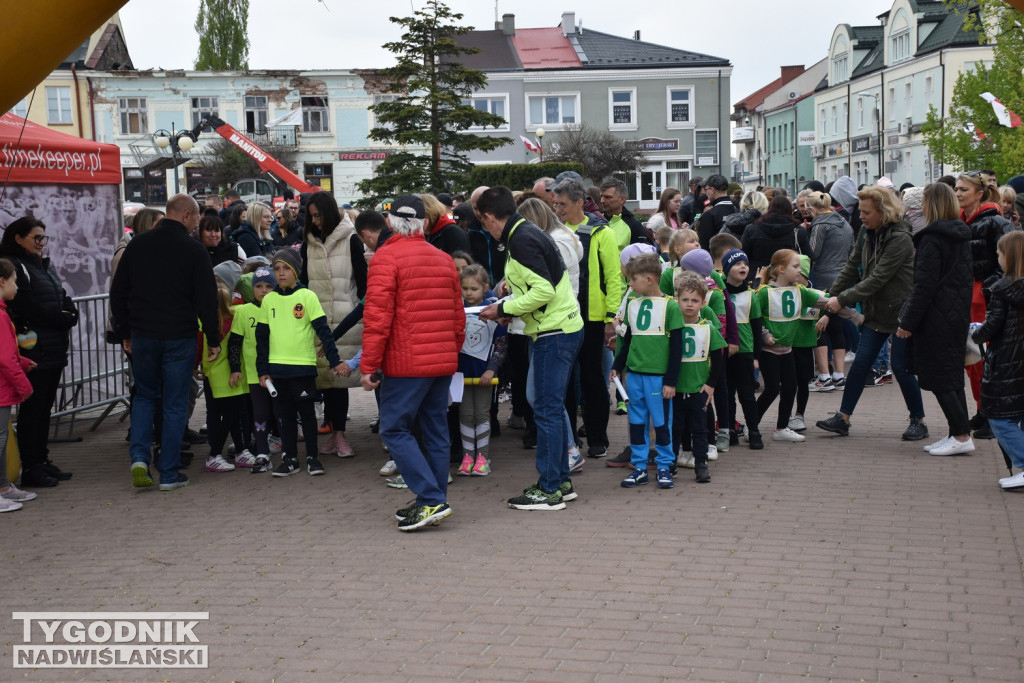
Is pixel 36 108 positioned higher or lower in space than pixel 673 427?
higher

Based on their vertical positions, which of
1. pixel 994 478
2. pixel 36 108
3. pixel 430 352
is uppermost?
pixel 36 108

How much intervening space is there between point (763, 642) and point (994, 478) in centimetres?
399

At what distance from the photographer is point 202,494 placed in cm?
815

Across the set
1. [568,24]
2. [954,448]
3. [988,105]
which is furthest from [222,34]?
[954,448]

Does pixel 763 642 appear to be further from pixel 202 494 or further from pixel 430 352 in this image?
pixel 202 494

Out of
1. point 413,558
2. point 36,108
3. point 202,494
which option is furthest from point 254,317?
point 36,108

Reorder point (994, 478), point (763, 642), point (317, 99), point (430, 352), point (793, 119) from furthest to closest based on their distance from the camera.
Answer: point (793, 119) < point (317, 99) < point (994, 478) < point (430, 352) < point (763, 642)

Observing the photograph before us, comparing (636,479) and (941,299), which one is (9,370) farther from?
(941,299)

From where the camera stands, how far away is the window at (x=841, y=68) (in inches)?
2923

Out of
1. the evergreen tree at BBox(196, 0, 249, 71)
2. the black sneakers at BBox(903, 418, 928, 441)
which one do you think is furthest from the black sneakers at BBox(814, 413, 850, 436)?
the evergreen tree at BBox(196, 0, 249, 71)

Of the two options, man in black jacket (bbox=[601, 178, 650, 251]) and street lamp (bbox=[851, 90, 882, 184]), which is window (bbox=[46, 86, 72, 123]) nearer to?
street lamp (bbox=[851, 90, 882, 184])

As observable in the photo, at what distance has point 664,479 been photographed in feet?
26.1

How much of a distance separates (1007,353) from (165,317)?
589 centimetres

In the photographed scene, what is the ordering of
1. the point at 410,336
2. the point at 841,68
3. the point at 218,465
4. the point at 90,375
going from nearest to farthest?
the point at 410,336 → the point at 218,465 → the point at 90,375 → the point at 841,68
